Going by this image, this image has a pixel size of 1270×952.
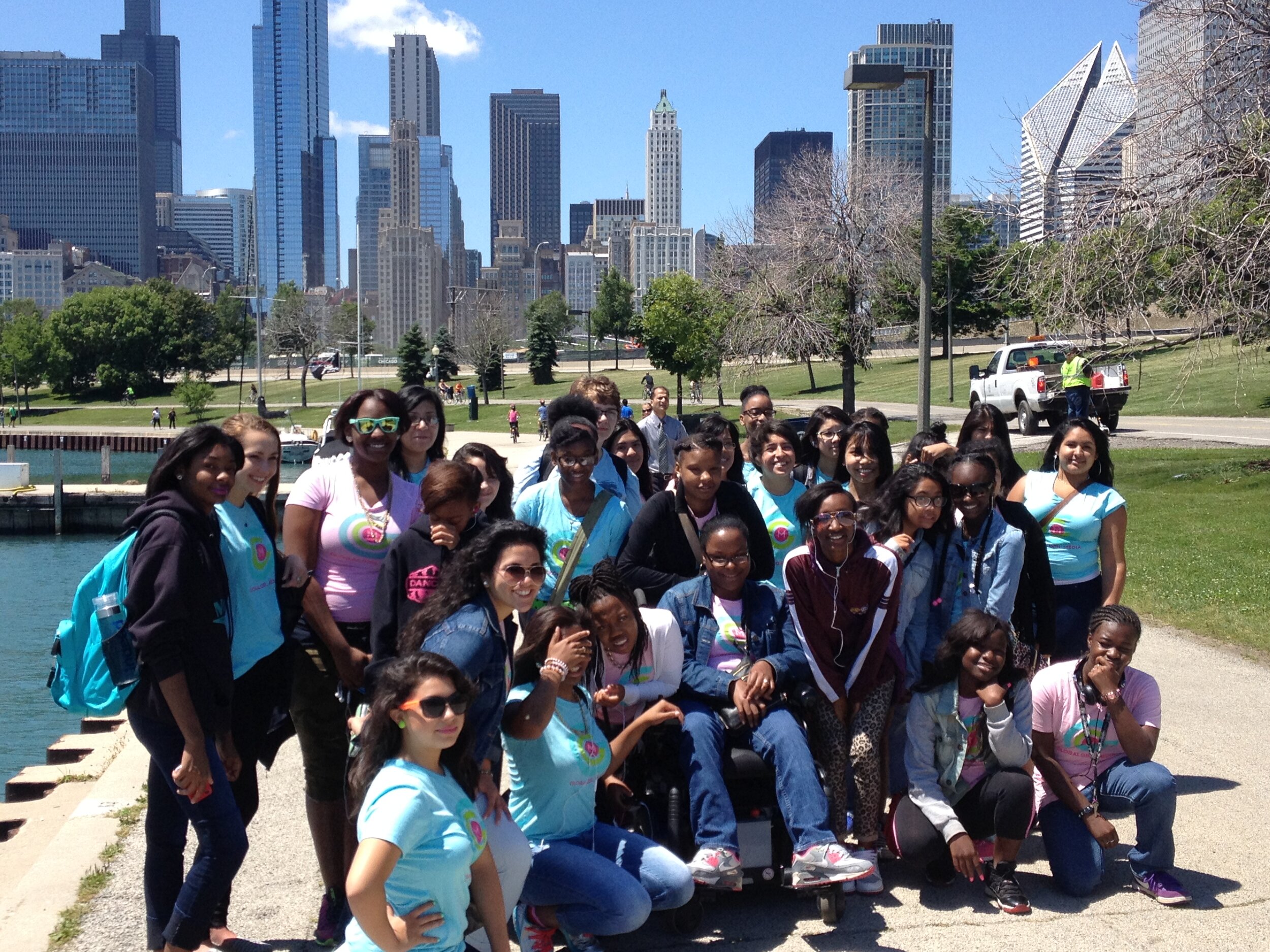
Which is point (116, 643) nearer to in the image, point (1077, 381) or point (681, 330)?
point (1077, 381)

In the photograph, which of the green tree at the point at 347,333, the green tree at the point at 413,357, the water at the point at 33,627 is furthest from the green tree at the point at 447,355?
the water at the point at 33,627

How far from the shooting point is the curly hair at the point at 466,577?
13.0ft

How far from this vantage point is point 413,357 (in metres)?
78.1

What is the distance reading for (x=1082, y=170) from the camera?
51.8 ft

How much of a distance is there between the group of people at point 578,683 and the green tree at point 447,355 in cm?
7547

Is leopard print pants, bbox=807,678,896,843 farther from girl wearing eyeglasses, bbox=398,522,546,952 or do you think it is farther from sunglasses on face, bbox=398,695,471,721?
sunglasses on face, bbox=398,695,471,721

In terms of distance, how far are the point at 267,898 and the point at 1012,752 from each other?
3087 mm

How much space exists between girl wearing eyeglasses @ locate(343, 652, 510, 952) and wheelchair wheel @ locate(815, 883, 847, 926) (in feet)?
4.87

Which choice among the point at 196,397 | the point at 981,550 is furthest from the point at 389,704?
the point at 196,397

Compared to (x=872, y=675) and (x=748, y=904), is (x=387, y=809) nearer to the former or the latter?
(x=748, y=904)

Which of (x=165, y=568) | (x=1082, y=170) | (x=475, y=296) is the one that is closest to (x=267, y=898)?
(x=165, y=568)

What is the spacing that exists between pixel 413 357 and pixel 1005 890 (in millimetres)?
75774

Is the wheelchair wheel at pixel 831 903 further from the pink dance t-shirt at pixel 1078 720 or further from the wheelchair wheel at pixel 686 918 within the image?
the pink dance t-shirt at pixel 1078 720

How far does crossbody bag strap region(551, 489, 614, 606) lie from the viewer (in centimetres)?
536
